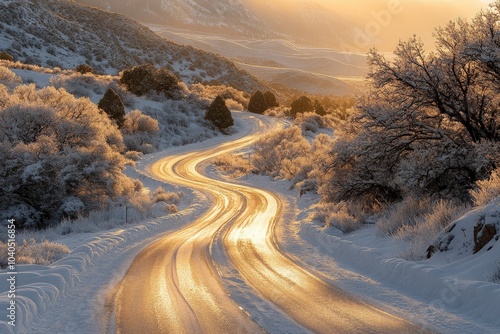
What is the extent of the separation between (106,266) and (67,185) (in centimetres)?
934

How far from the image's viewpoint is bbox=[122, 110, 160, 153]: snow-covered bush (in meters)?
46.0

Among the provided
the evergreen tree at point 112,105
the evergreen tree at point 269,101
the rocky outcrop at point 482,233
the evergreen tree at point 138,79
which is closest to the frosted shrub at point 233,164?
the evergreen tree at point 112,105

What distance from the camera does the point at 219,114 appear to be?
58594 millimetres

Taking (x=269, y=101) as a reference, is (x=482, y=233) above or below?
below

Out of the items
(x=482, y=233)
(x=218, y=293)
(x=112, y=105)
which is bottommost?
(x=218, y=293)

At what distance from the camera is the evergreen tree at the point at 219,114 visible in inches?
2285

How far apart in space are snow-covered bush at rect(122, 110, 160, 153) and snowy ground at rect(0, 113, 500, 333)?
1283 inches

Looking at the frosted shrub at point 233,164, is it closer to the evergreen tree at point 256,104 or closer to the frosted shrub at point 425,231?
the frosted shrub at point 425,231

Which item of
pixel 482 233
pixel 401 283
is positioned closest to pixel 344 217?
pixel 401 283

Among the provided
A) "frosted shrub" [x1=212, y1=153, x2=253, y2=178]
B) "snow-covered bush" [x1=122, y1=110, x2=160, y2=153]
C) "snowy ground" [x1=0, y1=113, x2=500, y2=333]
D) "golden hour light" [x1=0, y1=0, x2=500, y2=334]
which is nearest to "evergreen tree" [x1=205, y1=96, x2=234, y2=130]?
"snow-covered bush" [x1=122, y1=110, x2=160, y2=153]

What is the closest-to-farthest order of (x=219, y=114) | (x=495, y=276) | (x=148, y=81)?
1. (x=495, y=276)
2. (x=219, y=114)
3. (x=148, y=81)

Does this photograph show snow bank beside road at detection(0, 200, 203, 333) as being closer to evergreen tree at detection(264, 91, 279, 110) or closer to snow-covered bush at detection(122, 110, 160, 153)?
snow-covered bush at detection(122, 110, 160, 153)

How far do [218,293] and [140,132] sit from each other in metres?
41.9

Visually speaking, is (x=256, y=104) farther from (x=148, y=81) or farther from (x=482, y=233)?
(x=482, y=233)
